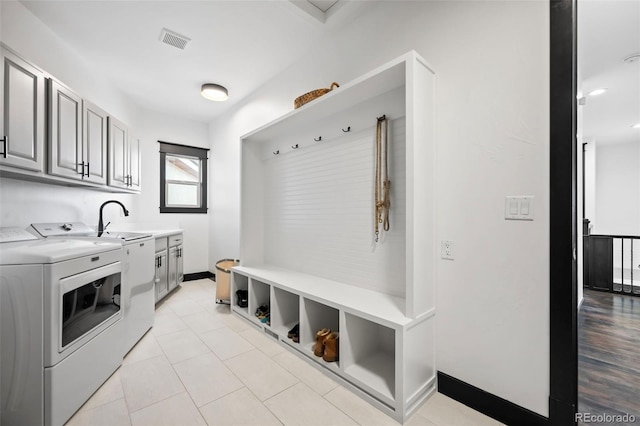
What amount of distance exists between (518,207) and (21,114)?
11.1ft

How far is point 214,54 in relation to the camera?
3.03m

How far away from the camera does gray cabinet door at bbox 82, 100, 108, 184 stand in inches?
103

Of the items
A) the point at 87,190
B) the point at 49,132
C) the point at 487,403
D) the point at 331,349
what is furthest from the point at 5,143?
the point at 487,403

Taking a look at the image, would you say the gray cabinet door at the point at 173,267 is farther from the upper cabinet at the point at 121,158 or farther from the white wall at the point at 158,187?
the upper cabinet at the point at 121,158

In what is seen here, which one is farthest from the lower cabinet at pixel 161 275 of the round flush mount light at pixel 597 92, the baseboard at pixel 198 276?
the round flush mount light at pixel 597 92

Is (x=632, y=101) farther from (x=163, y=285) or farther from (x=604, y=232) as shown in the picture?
(x=163, y=285)

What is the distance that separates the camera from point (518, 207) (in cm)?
148

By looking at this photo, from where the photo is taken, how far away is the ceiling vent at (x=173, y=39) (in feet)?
8.70

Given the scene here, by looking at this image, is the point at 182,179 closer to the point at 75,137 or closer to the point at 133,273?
the point at 75,137

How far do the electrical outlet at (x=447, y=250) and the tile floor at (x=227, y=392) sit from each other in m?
0.93

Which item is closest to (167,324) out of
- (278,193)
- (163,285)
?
(163,285)

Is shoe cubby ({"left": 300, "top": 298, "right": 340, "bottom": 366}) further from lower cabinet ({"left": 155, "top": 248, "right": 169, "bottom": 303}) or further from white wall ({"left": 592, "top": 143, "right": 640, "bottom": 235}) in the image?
white wall ({"left": 592, "top": 143, "right": 640, "bottom": 235})

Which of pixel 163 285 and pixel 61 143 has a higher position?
pixel 61 143

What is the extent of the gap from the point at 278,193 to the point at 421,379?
7.73ft
